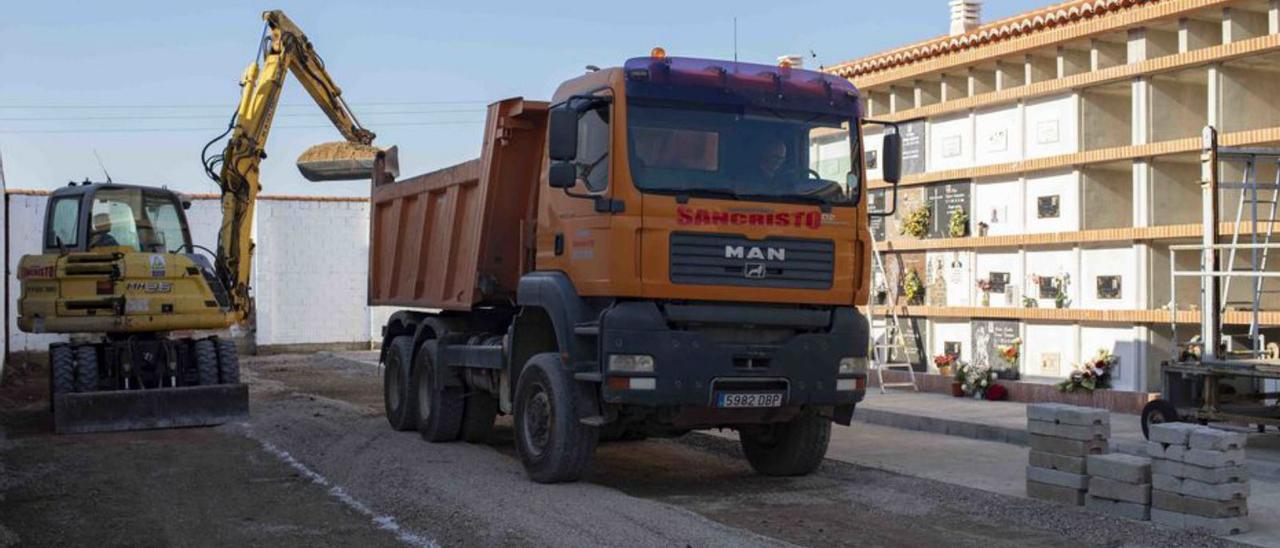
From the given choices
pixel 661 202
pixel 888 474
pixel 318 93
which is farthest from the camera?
pixel 318 93

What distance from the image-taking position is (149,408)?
16.2m

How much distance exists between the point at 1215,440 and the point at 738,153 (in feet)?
13.9

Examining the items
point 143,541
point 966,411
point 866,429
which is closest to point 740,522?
point 143,541

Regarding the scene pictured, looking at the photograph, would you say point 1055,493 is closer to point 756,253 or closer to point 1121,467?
point 1121,467

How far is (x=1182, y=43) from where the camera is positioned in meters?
17.1

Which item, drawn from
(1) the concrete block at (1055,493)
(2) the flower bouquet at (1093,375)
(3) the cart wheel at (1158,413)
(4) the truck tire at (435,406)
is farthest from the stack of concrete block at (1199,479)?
(2) the flower bouquet at (1093,375)

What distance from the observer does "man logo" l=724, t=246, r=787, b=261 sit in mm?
10914

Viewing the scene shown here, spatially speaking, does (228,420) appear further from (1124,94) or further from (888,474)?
(1124,94)

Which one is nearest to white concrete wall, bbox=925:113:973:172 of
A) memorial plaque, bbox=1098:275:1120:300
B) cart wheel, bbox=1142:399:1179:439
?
memorial plaque, bbox=1098:275:1120:300

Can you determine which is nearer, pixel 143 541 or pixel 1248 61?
pixel 143 541

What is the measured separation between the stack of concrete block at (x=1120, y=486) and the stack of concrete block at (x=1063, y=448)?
0.32 ft

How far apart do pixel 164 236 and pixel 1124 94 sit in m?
13.2

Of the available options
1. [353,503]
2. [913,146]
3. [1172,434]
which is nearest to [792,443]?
[1172,434]

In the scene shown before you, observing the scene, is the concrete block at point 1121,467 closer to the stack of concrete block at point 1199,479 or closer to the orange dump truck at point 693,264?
the stack of concrete block at point 1199,479
